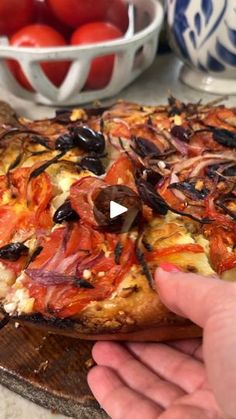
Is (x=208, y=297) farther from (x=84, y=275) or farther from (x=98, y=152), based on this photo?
(x=98, y=152)

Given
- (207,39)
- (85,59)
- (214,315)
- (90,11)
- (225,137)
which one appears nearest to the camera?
(214,315)

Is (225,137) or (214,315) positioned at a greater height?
(214,315)

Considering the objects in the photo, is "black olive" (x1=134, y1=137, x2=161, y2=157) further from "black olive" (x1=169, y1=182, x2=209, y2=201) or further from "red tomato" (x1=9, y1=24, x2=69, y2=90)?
"red tomato" (x1=9, y1=24, x2=69, y2=90)

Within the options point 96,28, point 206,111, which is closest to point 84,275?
point 206,111

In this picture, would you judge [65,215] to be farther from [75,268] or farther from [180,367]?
[180,367]

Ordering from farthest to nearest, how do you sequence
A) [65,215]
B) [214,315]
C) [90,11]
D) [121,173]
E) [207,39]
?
[90,11] → [207,39] → [121,173] → [65,215] → [214,315]

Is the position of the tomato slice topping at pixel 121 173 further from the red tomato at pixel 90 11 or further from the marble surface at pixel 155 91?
the red tomato at pixel 90 11

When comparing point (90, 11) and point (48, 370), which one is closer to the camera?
point (48, 370)

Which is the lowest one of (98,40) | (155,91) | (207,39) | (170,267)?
(155,91)

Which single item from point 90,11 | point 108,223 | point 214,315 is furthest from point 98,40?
point 214,315
